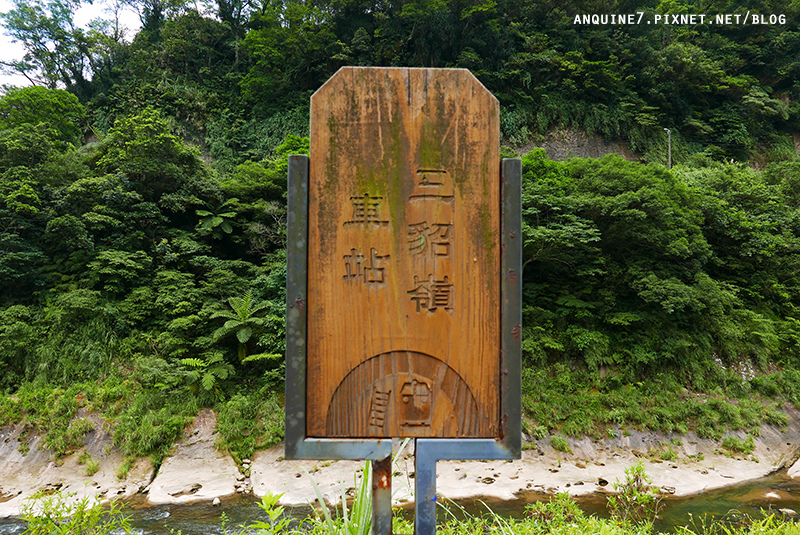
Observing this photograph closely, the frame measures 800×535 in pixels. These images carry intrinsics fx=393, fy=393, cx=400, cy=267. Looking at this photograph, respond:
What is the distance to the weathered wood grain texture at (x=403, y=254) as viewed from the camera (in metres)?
1.04

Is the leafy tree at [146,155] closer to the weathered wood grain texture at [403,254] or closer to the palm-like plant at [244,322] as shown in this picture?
the palm-like plant at [244,322]

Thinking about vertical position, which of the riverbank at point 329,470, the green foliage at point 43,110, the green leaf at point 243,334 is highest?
the green foliage at point 43,110

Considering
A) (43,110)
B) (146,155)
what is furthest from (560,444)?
(43,110)

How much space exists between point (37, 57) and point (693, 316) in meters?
22.0

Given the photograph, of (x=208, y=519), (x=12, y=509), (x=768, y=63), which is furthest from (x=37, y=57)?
(x=768, y=63)

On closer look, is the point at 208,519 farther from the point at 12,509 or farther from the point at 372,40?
the point at 372,40

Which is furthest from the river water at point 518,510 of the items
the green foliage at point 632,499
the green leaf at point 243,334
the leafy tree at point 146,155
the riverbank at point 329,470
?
the leafy tree at point 146,155

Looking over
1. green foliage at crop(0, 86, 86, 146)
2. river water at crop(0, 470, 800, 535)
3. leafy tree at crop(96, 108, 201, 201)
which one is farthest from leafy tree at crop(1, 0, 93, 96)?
river water at crop(0, 470, 800, 535)

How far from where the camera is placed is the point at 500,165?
108 cm

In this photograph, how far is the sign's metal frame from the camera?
3.34 feet

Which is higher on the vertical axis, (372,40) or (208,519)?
(372,40)

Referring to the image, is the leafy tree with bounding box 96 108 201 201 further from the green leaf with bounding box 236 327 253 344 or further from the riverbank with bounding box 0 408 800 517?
the riverbank with bounding box 0 408 800 517

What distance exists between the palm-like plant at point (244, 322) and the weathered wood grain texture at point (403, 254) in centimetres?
Result: 569

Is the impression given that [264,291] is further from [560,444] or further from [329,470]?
[560,444]
